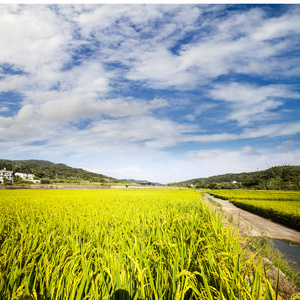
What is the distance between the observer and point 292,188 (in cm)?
4975

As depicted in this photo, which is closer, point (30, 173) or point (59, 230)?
point (59, 230)

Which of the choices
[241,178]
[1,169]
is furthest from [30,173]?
[241,178]

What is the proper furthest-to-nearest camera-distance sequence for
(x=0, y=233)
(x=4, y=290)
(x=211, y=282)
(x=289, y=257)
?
(x=289, y=257), (x=0, y=233), (x=211, y=282), (x=4, y=290)

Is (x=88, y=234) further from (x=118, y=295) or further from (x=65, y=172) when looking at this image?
(x=65, y=172)

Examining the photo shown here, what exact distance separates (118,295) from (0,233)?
3.57 metres

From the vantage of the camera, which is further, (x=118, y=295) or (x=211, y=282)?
(x=211, y=282)

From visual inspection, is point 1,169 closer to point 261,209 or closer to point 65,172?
point 65,172

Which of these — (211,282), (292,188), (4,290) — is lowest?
(292,188)

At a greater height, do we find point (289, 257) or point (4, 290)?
point (4, 290)

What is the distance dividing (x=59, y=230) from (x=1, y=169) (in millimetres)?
155255

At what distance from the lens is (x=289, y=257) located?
22.6 feet

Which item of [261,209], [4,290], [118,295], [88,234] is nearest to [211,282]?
[118,295]

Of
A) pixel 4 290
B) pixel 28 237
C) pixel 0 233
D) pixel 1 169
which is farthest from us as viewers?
pixel 1 169

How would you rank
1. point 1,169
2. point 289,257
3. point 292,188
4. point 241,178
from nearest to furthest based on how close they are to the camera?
point 289,257 < point 292,188 < point 241,178 < point 1,169
